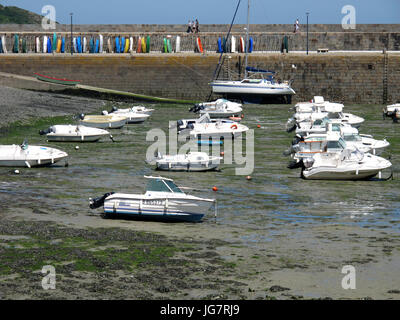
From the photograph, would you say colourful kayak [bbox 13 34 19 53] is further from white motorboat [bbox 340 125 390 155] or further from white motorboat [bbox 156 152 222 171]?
white motorboat [bbox 156 152 222 171]

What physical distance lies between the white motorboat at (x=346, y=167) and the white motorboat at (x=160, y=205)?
22.5ft

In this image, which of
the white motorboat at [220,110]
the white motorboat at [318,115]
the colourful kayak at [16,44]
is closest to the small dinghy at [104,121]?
the white motorboat at [220,110]

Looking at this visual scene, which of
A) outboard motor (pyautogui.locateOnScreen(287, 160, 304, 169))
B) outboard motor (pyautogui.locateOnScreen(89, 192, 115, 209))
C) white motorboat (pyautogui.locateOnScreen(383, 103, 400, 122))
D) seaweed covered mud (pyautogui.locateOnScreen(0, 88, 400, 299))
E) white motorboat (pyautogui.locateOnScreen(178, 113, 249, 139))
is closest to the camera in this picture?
seaweed covered mud (pyautogui.locateOnScreen(0, 88, 400, 299))

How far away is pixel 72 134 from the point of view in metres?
32.8

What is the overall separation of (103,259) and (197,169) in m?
11.0

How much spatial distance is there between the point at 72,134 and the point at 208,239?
16.7 meters

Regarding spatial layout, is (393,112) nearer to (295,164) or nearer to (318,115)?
(318,115)

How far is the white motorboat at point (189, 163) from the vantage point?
2608 centimetres

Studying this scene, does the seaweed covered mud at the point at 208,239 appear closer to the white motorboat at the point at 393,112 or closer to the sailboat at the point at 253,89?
the white motorboat at the point at 393,112

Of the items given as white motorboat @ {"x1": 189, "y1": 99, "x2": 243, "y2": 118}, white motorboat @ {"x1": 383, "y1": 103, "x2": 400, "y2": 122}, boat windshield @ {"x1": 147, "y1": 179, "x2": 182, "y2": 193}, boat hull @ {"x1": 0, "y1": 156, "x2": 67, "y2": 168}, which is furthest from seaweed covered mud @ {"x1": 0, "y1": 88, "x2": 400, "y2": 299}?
white motorboat @ {"x1": 383, "y1": 103, "x2": 400, "y2": 122}

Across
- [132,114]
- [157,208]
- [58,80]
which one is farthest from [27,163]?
[58,80]

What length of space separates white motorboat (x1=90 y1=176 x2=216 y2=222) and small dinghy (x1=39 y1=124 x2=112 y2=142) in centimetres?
1443

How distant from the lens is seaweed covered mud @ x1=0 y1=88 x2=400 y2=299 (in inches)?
548
